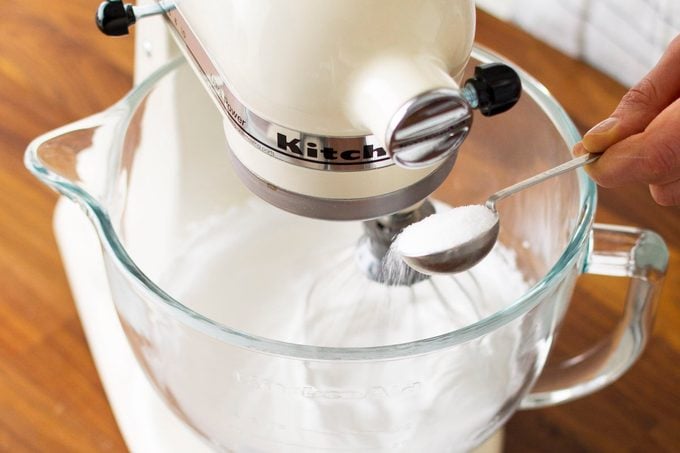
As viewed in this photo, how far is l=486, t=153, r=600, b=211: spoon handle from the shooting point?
39 cm

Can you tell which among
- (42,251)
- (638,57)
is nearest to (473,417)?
(42,251)

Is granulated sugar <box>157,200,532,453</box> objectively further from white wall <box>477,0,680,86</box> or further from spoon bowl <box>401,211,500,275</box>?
white wall <box>477,0,680,86</box>

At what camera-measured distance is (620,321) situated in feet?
1.71

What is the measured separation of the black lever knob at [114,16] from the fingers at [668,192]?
0.75ft

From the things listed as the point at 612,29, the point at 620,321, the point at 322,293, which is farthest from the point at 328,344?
the point at 612,29

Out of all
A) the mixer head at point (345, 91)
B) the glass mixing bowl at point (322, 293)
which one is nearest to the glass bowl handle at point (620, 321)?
the glass mixing bowl at point (322, 293)

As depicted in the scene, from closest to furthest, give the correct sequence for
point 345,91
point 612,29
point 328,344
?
point 345,91 < point 328,344 < point 612,29

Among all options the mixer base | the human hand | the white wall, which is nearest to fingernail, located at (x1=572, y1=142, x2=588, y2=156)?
the human hand

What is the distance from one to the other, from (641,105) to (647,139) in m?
0.04

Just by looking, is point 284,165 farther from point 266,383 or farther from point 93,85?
point 93,85

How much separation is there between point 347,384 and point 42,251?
28 centimetres

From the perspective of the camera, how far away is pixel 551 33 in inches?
34.2

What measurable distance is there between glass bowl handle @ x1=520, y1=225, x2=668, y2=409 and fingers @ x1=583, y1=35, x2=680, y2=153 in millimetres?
72

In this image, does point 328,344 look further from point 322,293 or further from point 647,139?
point 647,139
